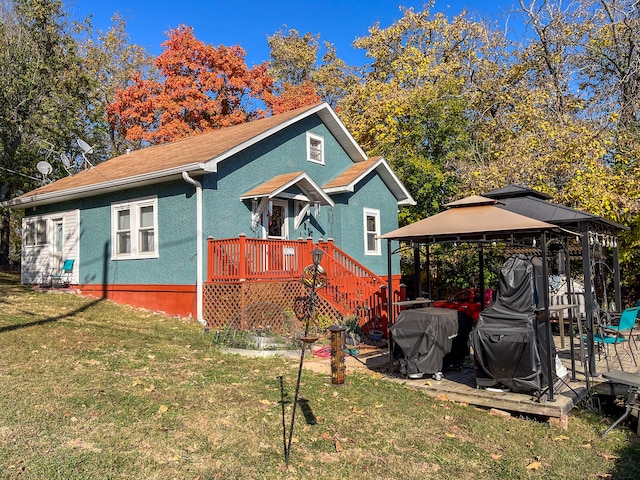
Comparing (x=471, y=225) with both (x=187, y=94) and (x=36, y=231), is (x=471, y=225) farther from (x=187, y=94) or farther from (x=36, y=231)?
(x=187, y=94)

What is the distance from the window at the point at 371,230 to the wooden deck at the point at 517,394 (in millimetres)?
8313

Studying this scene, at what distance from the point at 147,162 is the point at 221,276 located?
508 cm

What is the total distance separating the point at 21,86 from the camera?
68.5 feet

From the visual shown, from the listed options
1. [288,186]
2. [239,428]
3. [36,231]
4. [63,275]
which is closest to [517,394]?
[239,428]

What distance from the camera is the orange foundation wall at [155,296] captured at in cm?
1191

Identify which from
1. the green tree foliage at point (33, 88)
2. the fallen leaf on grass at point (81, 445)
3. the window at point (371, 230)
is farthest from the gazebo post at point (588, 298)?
the green tree foliage at point (33, 88)

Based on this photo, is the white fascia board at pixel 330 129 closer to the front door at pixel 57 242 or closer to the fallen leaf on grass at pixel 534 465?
the front door at pixel 57 242

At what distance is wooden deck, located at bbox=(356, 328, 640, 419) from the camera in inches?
237

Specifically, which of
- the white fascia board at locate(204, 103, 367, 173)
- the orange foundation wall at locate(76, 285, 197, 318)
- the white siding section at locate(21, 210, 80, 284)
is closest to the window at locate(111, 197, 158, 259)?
the orange foundation wall at locate(76, 285, 197, 318)

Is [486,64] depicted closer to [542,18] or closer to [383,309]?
[542,18]

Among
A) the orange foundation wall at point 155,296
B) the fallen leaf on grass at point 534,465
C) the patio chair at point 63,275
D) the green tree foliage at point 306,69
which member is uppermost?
the green tree foliage at point 306,69

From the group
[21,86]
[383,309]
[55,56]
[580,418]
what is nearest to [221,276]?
[383,309]

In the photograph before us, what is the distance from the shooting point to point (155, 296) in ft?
41.8

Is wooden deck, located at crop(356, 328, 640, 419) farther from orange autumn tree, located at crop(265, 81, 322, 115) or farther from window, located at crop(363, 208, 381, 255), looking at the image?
orange autumn tree, located at crop(265, 81, 322, 115)
